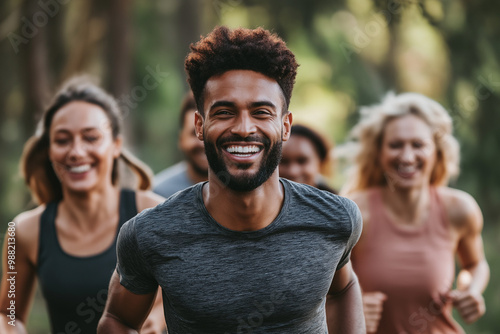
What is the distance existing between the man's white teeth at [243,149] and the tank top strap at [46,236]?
1.56 metres

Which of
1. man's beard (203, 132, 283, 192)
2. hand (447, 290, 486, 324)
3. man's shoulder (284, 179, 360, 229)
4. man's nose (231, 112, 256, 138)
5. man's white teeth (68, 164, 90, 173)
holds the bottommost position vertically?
hand (447, 290, 486, 324)

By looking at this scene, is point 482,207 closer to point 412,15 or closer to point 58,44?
point 412,15

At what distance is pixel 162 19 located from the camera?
11688 mm

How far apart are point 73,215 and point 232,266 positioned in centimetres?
157

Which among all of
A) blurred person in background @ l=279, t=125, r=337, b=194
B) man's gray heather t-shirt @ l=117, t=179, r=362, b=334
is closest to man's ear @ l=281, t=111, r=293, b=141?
man's gray heather t-shirt @ l=117, t=179, r=362, b=334

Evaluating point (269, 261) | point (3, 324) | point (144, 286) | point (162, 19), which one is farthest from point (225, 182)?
point (162, 19)

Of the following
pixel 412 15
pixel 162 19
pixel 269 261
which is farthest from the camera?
pixel 162 19

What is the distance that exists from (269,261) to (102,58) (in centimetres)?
689

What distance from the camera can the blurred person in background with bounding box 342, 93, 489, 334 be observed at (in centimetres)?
383

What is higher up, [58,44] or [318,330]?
[58,44]

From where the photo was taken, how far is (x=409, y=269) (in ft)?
12.8

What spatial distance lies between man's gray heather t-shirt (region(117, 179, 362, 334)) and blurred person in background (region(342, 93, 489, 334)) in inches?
50.1

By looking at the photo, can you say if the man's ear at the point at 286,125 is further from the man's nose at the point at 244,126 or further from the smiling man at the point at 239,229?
the man's nose at the point at 244,126

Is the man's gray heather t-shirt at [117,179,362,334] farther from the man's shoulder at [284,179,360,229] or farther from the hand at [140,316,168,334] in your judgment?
the hand at [140,316,168,334]
